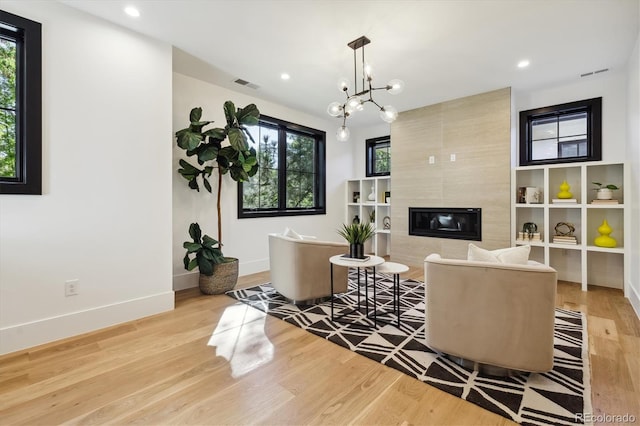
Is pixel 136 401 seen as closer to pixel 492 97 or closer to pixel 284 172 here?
pixel 284 172

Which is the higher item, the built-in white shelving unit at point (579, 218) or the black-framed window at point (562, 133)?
the black-framed window at point (562, 133)

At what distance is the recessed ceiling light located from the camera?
2.42 metres

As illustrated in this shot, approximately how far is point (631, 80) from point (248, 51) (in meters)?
4.21

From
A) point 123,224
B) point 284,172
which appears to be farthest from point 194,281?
point 284,172

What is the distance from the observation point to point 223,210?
414 cm

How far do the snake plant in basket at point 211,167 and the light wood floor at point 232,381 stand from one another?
33.9 inches

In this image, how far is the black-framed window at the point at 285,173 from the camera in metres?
4.58

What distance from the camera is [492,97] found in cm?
415

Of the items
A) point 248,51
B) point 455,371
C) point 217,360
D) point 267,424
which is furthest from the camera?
Result: point 248,51

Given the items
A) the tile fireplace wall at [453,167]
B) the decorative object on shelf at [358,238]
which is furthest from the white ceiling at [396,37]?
the decorative object on shelf at [358,238]

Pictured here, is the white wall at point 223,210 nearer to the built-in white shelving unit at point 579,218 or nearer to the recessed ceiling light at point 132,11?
the recessed ceiling light at point 132,11

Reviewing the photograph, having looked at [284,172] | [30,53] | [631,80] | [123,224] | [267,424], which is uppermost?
[631,80]

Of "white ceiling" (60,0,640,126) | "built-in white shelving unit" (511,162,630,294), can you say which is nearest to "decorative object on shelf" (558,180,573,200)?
"built-in white shelving unit" (511,162,630,294)

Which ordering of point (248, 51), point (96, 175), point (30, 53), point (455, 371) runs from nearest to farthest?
point (455, 371)
point (30, 53)
point (96, 175)
point (248, 51)
